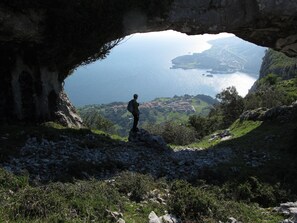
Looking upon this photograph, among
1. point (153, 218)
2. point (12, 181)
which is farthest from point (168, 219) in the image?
point (12, 181)

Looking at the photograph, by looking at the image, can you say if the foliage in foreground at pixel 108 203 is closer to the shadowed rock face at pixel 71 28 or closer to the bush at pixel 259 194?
the bush at pixel 259 194

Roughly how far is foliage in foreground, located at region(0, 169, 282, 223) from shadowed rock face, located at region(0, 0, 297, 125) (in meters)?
13.7

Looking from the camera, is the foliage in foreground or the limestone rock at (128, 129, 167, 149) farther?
the limestone rock at (128, 129, 167, 149)

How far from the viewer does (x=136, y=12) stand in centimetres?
2844

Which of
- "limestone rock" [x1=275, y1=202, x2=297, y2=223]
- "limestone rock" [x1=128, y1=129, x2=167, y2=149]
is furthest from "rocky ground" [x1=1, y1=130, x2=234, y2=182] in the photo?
"limestone rock" [x1=275, y1=202, x2=297, y2=223]

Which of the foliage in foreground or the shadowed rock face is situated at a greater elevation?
the shadowed rock face

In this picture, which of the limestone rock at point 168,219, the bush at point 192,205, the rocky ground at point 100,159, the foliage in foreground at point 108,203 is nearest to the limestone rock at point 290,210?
the foliage in foreground at point 108,203

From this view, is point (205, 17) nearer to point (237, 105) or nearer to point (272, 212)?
point (272, 212)

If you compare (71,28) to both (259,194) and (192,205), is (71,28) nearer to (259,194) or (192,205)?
(259,194)

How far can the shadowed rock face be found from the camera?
25359mm

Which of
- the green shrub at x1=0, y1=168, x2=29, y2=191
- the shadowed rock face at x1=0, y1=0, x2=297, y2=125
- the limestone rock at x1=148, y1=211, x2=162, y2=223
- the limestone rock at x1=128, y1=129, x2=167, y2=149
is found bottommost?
the limestone rock at x1=148, y1=211, x2=162, y2=223

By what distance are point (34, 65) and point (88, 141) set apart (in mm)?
8874

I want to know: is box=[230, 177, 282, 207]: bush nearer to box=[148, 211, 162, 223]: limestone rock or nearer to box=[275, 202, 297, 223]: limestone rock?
box=[275, 202, 297, 223]: limestone rock

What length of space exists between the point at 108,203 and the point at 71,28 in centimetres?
1640
